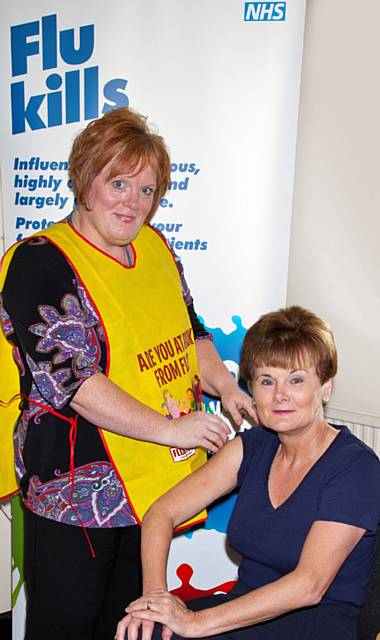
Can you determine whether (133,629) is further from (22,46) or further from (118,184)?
(22,46)

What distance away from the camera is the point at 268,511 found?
5.62 feet

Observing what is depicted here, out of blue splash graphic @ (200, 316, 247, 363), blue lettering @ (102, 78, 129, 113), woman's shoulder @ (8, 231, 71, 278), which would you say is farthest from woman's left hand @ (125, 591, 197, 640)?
blue lettering @ (102, 78, 129, 113)

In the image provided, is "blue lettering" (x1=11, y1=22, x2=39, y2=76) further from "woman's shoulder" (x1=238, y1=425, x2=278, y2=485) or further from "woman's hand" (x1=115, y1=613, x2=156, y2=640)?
"woman's hand" (x1=115, y1=613, x2=156, y2=640)

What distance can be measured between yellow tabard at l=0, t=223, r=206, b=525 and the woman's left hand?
11.5 inches

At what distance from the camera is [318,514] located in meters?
1.60

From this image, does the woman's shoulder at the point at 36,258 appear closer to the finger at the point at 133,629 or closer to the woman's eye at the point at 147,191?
the woman's eye at the point at 147,191

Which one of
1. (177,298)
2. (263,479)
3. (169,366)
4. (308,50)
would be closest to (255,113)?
(308,50)

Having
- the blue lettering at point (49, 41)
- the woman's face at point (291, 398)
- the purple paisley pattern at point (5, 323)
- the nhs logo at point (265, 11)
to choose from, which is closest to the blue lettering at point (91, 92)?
the blue lettering at point (49, 41)

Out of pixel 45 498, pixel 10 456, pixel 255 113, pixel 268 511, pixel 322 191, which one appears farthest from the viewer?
pixel 322 191

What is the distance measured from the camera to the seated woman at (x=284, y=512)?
1565 mm

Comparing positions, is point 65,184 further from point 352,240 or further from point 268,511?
point 268,511

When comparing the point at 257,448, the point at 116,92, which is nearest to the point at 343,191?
the point at 116,92

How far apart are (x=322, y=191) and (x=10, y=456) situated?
126cm

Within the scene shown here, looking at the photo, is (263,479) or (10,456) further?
(10,456)
